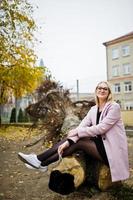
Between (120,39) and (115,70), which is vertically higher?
(120,39)

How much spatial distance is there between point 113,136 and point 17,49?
58.4 feet

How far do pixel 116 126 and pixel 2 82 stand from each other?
18377mm

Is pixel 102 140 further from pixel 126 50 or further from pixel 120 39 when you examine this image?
pixel 120 39

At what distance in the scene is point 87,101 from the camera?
10359 millimetres

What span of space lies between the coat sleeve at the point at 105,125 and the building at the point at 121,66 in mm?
Result: 41904

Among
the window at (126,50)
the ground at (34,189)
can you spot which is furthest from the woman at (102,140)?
the window at (126,50)

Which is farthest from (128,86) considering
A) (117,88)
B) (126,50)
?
(126,50)

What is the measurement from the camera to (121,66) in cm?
4975

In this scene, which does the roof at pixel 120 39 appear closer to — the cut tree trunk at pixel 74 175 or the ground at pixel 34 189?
the ground at pixel 34 189

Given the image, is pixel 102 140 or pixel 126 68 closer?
pixel 102 140

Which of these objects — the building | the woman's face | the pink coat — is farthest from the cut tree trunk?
the building

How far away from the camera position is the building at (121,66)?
4790cm

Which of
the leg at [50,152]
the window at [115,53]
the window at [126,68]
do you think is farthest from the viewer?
the window at [115,53]

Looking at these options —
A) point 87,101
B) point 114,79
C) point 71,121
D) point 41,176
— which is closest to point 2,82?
point 87,101
